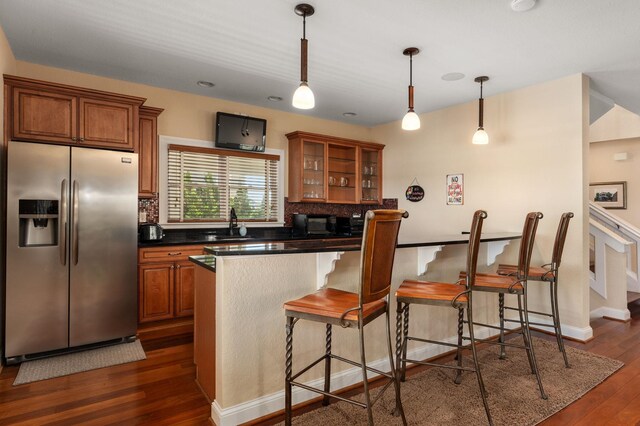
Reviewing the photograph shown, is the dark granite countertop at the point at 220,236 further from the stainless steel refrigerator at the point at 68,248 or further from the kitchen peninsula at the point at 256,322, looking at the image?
the kitchen peninsula at the point at 256,322

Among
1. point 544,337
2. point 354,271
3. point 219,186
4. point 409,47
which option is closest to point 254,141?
point 219,186

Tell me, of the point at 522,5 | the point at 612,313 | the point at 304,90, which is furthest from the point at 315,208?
the point at 612,313

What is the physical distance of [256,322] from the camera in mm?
2135

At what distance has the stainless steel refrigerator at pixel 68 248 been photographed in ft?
9.53

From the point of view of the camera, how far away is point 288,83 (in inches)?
157

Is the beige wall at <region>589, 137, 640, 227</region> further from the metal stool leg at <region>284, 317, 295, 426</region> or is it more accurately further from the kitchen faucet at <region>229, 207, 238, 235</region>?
the metal stool leg at <region>284, 317, 295, 426</region>

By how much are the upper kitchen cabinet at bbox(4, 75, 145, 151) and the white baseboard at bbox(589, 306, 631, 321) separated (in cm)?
563

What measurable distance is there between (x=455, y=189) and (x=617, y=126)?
14.6 ft

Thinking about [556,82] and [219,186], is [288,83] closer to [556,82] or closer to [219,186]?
[219,186]

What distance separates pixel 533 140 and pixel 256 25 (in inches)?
125

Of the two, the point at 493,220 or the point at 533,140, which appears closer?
the point at 533,140

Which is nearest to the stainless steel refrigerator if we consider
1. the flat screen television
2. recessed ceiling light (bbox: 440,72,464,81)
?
the flat screen television

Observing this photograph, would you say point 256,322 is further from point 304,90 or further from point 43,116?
point 43,116

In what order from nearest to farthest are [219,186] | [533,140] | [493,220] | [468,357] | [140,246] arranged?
[468,357]
[140,246]
[533,140]
[493,220]
[219,186]
